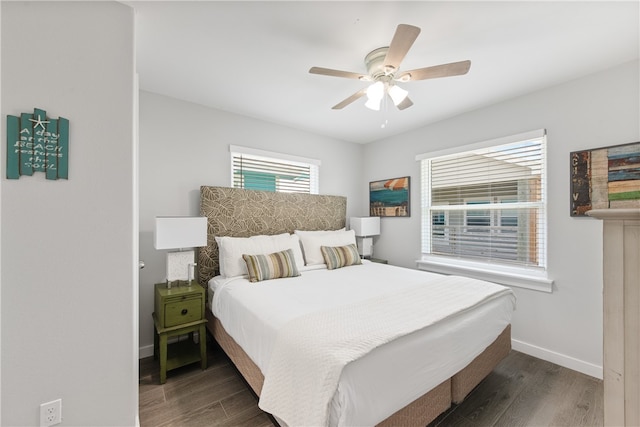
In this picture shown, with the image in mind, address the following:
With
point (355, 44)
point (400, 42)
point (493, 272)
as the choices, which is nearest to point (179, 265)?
point (355, 44)

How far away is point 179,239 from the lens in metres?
2.32

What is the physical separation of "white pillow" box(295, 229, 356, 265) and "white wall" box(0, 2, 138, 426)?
1.90 meters

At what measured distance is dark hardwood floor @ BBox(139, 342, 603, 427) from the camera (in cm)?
175

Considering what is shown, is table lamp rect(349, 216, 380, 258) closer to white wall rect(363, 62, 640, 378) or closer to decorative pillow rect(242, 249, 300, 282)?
decorative pillow rect(242, 249, 300, 282)

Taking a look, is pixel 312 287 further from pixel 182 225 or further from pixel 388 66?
pixel 388 66

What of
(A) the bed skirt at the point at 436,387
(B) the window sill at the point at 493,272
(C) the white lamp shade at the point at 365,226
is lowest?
(A) the bed skirt at the point at 436,387

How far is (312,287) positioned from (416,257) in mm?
1997

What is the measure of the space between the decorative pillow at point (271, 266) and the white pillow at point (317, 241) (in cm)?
45

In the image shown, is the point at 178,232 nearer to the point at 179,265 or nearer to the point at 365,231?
the point at 179,265

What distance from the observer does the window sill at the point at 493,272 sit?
8.43 feet

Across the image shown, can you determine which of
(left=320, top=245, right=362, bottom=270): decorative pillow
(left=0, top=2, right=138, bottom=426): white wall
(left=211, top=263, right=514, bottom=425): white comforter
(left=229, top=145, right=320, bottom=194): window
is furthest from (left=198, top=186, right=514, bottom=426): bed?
(left=0, top=2, right=138, bottom=426): white wall

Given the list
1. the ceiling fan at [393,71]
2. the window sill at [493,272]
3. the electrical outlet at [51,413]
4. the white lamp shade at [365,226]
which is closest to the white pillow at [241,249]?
the white lamp shade at [365,226]

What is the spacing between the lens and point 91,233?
1420 millimetres

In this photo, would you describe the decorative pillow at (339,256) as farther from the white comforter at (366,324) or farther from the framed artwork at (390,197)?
the framed artwork at (390,197)
